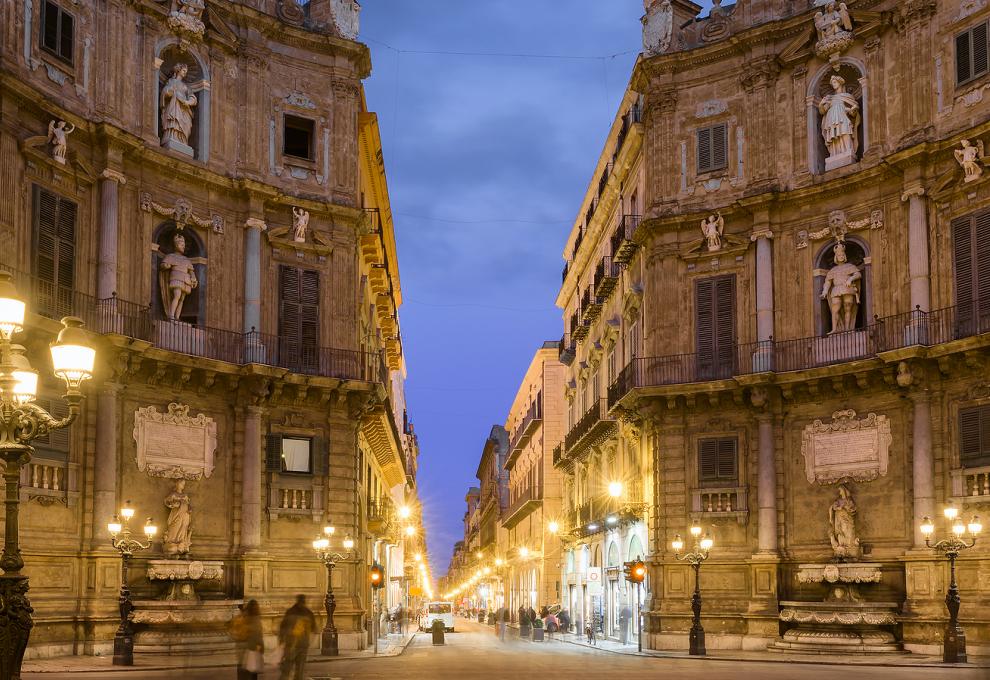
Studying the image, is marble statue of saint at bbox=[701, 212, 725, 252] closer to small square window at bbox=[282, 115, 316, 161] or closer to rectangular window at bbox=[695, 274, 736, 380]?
rectangular window at bbox=[695, 274, 736, 380]

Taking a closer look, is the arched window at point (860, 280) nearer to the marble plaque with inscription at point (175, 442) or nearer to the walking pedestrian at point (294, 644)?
the marble plaque with inscription at point (175, 442)

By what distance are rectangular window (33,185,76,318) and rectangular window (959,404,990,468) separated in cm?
2088

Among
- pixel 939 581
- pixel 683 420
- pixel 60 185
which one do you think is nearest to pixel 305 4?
pixel 60 185

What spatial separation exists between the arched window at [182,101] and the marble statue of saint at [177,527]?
899cm

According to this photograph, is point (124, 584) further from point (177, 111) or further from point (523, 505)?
point (523, 505)

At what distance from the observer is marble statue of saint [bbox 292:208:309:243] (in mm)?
33625

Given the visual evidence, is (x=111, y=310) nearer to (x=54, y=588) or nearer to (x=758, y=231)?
(x=54, y=588)

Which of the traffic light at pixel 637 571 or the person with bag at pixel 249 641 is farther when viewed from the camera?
the traffic light at pixel 637 571

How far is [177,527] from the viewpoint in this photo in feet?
98.7

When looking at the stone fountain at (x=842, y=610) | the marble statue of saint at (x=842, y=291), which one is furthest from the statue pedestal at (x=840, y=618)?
the marble statue of saint at (x=842, y=291)

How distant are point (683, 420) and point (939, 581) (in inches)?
341

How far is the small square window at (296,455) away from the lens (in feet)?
109

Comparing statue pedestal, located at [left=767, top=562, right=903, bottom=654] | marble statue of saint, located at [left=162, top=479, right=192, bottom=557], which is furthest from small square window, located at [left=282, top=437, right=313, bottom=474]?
statue pedestal, located at [left=767, top=562, right=903, bottom=654]

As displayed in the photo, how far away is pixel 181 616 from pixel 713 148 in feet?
63.9
